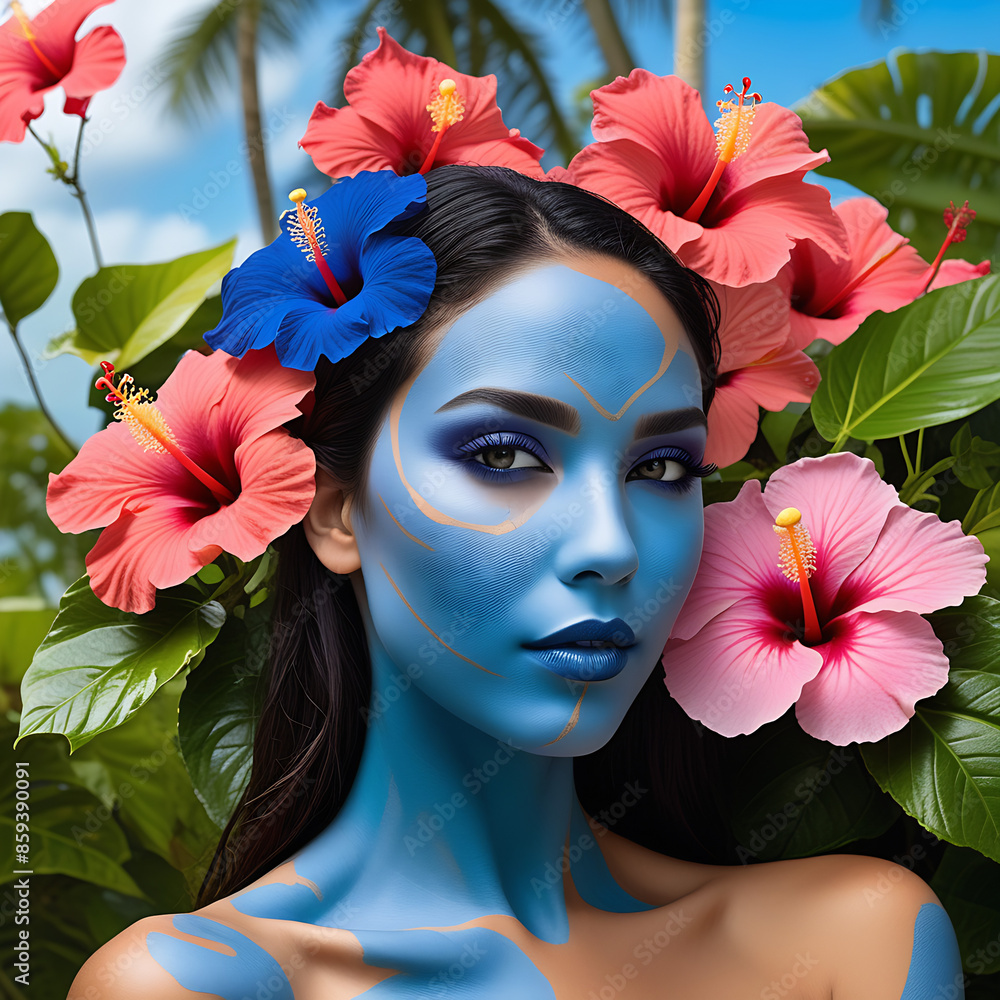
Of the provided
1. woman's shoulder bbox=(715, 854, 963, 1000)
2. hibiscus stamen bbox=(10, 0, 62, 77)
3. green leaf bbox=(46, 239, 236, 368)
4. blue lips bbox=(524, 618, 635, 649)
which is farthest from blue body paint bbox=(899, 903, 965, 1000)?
hibiscus stamen bbox=(10, 0, 62, 77)

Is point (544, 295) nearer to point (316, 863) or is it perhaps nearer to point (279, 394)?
point (279, 394)

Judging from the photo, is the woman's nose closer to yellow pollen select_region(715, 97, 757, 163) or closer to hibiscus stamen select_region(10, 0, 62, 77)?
yellow pollen select_region(715, 97, 757, 163)

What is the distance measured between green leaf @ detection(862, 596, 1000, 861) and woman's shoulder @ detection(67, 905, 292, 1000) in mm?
519

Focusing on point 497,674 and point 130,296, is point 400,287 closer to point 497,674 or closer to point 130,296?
point 497,674

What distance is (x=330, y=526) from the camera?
38.0 inches

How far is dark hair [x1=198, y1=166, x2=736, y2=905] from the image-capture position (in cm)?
93

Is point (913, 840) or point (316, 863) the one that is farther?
point (913, 840)

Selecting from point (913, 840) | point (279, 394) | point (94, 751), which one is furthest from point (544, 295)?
point (94, 751)

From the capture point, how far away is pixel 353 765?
101cm

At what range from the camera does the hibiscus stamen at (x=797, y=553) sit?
93 centimetres

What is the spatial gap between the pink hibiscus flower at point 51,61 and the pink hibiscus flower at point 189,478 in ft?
0.98

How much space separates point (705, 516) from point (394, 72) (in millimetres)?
524

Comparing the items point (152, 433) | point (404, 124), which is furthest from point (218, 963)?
point (404, 124)

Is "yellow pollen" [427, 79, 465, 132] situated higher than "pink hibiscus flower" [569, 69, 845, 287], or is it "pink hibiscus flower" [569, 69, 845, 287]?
"yellow pollen" [427, 79, 465, 132]
